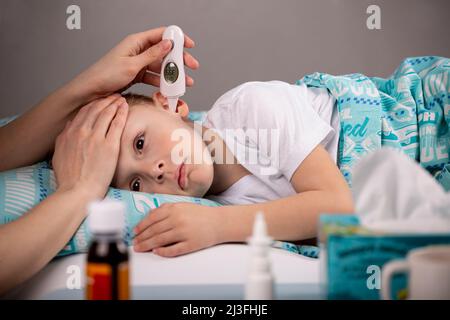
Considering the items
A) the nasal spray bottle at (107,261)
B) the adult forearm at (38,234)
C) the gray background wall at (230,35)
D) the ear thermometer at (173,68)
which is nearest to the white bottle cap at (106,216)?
the nasal spray bottle at (107,261)

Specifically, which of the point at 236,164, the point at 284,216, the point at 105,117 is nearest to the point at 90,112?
the point at 105,117

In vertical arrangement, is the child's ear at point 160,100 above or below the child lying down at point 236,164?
above

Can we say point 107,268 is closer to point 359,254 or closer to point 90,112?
point 359,254

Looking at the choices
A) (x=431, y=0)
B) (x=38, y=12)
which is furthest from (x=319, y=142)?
(x=38, y=12)

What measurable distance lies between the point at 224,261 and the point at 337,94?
24.0 inches

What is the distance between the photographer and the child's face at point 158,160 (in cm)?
116

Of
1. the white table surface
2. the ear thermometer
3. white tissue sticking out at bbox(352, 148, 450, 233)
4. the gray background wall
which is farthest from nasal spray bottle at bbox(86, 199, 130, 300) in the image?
the gray background wall

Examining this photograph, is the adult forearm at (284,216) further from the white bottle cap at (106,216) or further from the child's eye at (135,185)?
the white bottle cap at (106,216)

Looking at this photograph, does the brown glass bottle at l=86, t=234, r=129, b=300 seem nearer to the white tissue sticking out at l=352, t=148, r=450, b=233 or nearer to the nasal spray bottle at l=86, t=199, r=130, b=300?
the nasal spray bottle at l=86, t=199, r=130, b=300

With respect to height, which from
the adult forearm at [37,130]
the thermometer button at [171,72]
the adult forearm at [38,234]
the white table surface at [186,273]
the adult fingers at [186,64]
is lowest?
the white table surface at [186,273]

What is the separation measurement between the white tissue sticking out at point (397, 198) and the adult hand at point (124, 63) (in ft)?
2.23

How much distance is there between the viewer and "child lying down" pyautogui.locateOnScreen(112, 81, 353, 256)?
3.44ft

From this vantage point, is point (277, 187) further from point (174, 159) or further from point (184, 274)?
point (184, 274)

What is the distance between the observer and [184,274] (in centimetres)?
89
